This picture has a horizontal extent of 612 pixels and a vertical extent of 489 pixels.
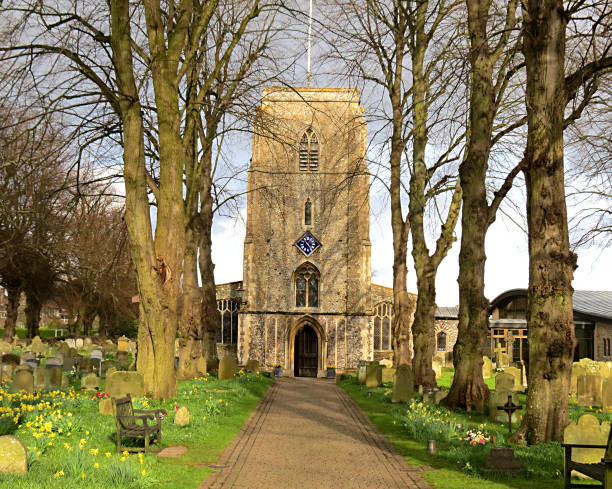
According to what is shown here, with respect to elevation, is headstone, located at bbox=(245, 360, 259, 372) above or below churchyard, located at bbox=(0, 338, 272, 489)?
below

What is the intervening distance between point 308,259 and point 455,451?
2761 centimetres

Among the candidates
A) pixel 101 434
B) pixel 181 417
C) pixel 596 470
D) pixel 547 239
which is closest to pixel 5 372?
pixel 181 417

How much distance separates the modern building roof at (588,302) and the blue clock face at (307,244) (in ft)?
47.5

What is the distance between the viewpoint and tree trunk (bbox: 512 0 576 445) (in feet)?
35.1

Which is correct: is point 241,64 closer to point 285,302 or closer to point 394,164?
point 394,164

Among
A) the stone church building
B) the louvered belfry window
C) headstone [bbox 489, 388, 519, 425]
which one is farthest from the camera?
the louvered belfry window

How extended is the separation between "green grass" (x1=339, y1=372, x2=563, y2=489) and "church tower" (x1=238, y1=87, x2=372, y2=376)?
20.7 metres

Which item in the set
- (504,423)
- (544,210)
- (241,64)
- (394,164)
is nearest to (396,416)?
(504,423)

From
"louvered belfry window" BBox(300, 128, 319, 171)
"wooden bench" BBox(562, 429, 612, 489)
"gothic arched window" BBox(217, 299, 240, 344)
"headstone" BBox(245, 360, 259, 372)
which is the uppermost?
"louvered belfry window" BBox(300, 128, 319, 171)

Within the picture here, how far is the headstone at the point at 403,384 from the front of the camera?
17766 mm

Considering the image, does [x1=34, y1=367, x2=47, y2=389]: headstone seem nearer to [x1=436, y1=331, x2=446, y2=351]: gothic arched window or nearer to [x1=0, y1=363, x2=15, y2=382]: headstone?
[x1=0, y1=363, x2=15, y2=382]: headstone

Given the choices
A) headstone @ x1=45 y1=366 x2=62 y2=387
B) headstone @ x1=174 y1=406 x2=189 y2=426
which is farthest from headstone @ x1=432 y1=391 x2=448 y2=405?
headstone @ x1=45 y1=366 x2=62 y2=387

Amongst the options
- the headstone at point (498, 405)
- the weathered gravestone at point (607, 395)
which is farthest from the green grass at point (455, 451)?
the weathered gravestone at point (607, 395)

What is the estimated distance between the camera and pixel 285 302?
37.7 m
